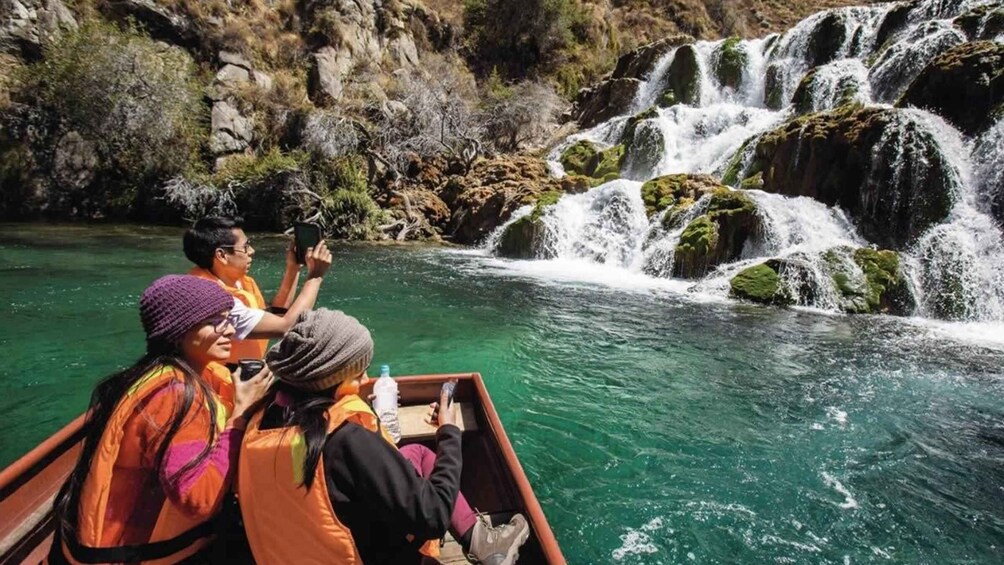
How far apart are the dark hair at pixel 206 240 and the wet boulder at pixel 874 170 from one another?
1452cm

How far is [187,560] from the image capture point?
6.07ft

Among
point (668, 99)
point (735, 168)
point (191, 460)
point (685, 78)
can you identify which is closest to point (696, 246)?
point (735, 168)

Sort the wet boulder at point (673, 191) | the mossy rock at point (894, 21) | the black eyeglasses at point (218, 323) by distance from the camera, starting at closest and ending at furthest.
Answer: the black eyeglasses at point (218, 323)
the wet boulder at point (673, 191)
the mossy rock at point (894, 21)

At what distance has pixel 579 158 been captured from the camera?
23016 mm

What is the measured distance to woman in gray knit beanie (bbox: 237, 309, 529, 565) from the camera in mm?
1631

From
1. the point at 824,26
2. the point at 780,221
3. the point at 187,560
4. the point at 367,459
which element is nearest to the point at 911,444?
the point at 367,459

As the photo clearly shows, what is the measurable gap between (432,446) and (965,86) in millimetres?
16370

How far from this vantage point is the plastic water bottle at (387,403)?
9.66ft

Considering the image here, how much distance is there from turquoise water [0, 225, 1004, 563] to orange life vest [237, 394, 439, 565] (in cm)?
216

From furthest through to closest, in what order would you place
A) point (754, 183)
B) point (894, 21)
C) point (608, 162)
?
point (608, 162) < point (894, 21) < point (754, 183)

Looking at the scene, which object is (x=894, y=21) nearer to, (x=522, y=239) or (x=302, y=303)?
(x=522, y=239)

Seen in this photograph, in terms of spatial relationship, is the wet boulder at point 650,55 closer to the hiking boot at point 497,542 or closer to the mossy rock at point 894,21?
the mossy rock at point 894,21

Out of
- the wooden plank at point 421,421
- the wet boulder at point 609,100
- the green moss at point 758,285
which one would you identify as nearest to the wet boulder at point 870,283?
the green moss at point 758,285

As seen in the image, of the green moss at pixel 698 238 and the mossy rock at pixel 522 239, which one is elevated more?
the green moss at pixel 698 238
